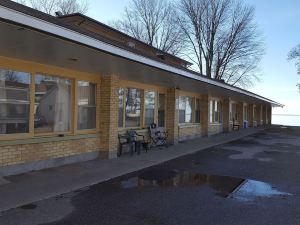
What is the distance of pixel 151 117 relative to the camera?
642 inches

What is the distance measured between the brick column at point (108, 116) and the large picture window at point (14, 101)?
10.3 ft

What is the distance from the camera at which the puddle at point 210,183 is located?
795 centimetres

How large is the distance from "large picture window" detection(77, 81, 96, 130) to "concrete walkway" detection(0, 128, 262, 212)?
1.23m

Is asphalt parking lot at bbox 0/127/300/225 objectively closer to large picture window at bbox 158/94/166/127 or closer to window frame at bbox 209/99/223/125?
large picture window at bbox 158/94/166/127

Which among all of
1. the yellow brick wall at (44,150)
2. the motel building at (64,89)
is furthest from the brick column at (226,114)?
the yellow brick wall at (44,150)

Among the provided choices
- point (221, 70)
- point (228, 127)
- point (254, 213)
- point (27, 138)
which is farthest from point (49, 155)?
point (221, 70)

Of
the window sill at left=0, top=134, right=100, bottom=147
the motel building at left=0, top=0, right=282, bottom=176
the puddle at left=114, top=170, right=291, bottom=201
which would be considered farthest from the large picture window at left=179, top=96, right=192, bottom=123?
the puddle at left=114, top=170, right=291, bottom=201

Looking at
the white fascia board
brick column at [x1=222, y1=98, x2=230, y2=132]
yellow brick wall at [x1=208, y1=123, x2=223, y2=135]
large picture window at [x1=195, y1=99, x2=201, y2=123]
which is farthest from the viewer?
brick column at [x1=222, y1=98, x2=230, y2=132]

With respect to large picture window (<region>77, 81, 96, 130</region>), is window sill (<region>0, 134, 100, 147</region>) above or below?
below

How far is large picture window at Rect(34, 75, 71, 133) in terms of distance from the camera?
9883mm

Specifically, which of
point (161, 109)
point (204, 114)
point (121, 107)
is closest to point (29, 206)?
point (121, 107)

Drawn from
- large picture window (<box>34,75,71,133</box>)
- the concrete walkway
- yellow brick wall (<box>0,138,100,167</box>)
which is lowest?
the concrete walkway

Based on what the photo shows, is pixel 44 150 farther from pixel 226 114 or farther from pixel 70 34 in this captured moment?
pixel 226 114

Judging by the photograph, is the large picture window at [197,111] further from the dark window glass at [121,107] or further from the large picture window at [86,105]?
the large picture window at [86,105]
